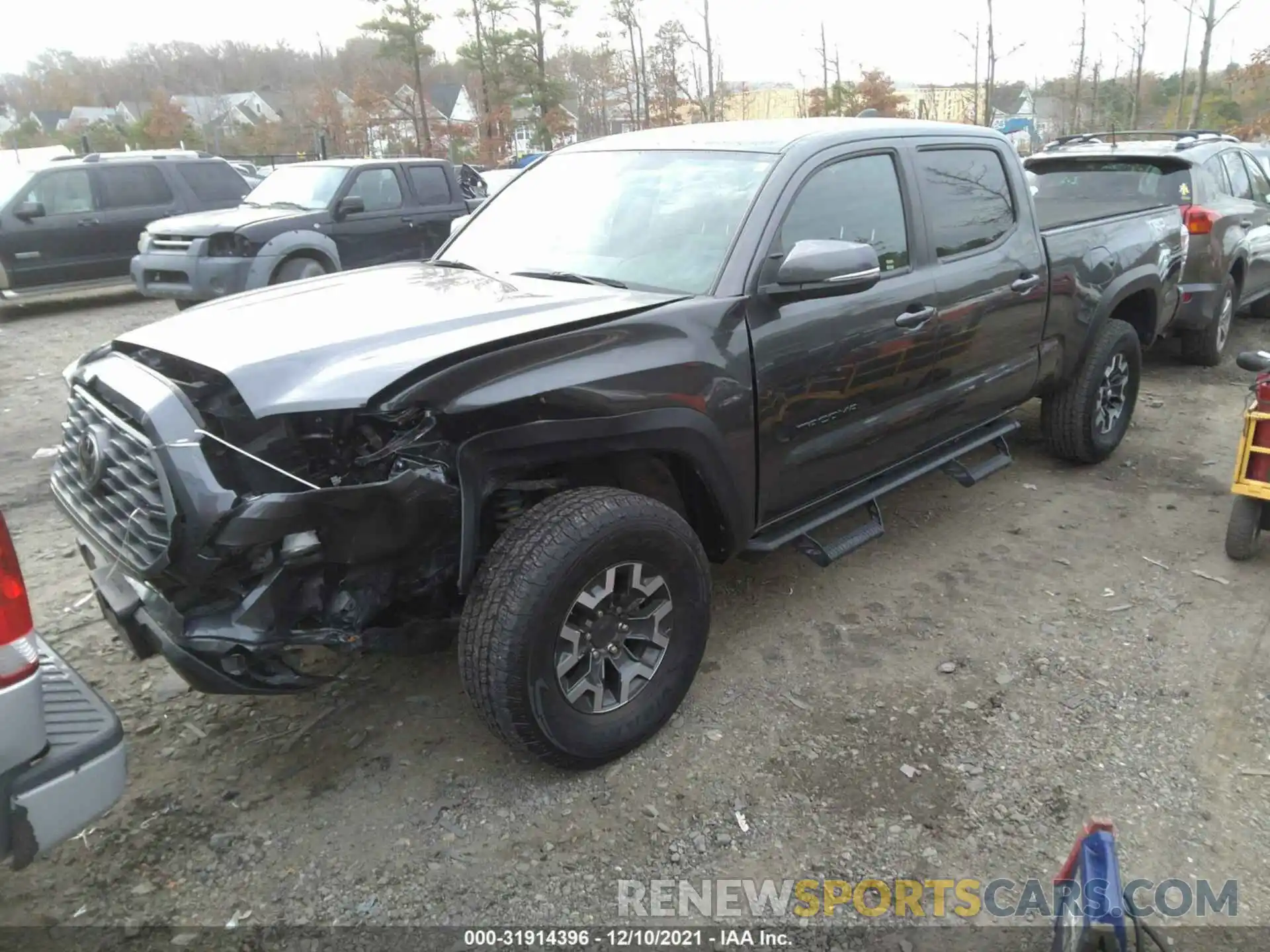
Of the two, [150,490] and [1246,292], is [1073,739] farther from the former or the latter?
[1246,292]

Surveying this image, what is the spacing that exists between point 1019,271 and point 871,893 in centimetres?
301

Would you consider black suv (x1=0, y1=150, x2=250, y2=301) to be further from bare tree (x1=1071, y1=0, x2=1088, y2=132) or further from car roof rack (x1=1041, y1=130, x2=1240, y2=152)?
bare tree (x1=1071, y1=0, x2=1088, y2=132)

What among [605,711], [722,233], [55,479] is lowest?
[605,711]

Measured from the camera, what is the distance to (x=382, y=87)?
3794 cm

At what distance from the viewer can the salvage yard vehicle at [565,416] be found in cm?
239

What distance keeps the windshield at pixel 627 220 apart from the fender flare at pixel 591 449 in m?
0.54

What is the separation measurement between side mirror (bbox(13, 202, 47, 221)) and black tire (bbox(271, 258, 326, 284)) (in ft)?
12.2

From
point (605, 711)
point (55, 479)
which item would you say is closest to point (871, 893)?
point (605, 711)

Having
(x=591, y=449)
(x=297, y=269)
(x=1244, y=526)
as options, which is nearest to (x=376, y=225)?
(x=297, y=269)

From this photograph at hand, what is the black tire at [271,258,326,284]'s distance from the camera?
912cm

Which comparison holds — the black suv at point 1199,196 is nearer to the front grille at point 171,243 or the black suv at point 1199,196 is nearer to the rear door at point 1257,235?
the rear door at point 1257,235

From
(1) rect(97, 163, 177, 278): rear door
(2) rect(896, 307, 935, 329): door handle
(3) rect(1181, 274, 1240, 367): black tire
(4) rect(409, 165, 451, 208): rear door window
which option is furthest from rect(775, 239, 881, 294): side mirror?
(1) rect(97, 163, 177, 278): rear door

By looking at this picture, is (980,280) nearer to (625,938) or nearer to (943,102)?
(625,938)

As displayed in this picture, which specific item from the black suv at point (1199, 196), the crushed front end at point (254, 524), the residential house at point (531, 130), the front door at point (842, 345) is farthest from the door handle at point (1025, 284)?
the residential house at point (531, 130)
